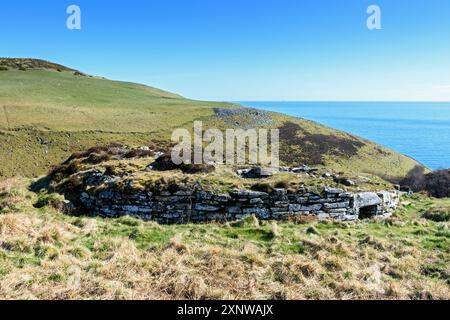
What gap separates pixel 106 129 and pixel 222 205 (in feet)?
119

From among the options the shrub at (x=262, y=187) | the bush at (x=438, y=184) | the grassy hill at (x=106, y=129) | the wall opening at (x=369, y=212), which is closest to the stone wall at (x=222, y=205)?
the shrub at (x=262, y=187)

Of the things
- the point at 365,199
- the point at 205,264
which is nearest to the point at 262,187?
the point at 365,199

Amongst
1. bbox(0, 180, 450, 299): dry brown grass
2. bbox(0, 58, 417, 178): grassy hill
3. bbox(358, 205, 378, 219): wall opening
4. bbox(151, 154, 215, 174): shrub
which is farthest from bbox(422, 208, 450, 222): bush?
bbox(0, 58, 417, 178): grassy hill

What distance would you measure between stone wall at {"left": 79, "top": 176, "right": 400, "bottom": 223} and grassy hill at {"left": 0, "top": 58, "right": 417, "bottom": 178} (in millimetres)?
21426

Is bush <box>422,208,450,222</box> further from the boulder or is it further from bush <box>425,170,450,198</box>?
bush <box>425,170,450,198</box>

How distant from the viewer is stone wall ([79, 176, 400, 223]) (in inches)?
587

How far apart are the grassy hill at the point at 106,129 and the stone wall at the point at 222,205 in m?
21.4

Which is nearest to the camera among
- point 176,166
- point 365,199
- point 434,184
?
point 365,199

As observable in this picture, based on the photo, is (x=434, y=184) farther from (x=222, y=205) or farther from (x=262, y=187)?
(x=222, y=205)

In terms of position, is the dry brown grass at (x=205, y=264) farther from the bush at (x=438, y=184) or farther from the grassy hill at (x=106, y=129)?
the grassy hill at (x=106, y=129)

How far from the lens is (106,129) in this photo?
153ft

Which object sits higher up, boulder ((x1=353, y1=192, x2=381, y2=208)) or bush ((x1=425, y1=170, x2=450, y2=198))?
boulder ((x1=353, y1=192, x2=381, y2=208))

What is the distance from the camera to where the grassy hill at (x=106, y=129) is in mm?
37656

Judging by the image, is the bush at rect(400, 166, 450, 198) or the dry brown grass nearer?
the dry brown grass
